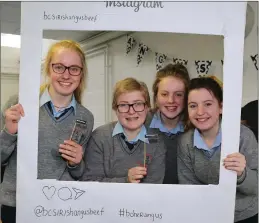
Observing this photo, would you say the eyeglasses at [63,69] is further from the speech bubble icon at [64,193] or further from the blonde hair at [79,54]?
the speech bubble icon at [64,193]

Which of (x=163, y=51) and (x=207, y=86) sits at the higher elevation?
(x=163, y=51)

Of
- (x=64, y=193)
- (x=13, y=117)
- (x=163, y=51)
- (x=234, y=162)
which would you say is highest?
(x=163, y=51)

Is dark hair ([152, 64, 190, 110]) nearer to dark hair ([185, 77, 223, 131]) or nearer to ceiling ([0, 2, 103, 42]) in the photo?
dark hair ([185, 77, 223, 131])

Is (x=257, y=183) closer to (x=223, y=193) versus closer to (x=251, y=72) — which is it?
(x=223, y=193)

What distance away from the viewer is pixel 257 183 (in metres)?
0.88

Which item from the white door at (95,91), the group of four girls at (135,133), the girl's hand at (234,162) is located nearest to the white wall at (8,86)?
the group of four girls at (135,133)

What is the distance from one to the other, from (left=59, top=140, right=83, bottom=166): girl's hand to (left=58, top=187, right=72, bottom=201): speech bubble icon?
0.24 feet

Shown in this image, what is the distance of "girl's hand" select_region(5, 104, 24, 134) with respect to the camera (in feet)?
2.76

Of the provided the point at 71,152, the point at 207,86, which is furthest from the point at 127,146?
the point at 207,86

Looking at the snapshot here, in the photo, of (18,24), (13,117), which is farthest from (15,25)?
(13,117)

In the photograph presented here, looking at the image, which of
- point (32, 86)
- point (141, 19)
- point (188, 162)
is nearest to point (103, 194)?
point (188, 162)

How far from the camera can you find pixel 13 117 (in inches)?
33.4

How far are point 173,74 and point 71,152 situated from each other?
381 mm

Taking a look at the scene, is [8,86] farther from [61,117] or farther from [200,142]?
[200,142]
